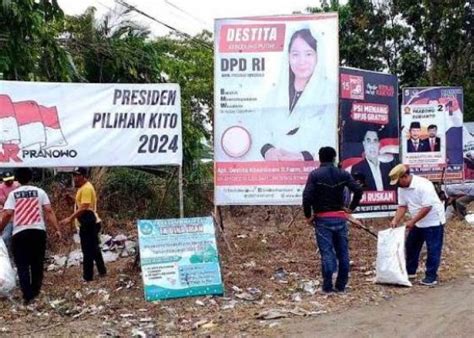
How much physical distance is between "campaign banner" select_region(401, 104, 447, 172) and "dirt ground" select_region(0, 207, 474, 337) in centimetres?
471

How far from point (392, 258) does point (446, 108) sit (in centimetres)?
787

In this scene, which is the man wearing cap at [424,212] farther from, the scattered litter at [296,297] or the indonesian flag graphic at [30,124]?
the indonesian flag graphic at [30,124]

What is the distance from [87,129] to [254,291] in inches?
117

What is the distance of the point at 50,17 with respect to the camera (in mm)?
12695

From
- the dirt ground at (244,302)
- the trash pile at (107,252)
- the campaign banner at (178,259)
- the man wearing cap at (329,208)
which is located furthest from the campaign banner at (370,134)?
the campaign banner at (178,259)

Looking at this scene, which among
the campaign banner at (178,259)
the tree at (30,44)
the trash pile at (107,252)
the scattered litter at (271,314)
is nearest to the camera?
the scattered litter at (271,314)

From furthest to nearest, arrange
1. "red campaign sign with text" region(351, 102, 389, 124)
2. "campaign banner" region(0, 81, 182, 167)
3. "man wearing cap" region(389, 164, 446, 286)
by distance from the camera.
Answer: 1. "red campaign sign with text" region(351, 102, 389, 124)
2. "man wearing cap" region(389, 164, 446, 286)
3. "campaign banner" region(0, 81, 182, 167)

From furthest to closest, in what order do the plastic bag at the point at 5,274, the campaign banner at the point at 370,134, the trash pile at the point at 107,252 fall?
the campaign banner at the point at 370,134 < the trash pile at the point at 107,252 < the plastic bag at the point at 5,274

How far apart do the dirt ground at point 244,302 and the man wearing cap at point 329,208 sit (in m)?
0.42

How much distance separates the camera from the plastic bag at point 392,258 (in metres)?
8.93

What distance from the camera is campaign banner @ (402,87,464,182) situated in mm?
15884

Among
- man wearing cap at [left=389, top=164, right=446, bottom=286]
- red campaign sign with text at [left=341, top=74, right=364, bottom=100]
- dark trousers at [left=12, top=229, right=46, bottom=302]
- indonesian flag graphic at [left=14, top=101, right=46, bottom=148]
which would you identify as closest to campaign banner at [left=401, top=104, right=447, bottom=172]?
red campaign sign with text at [left=341, top=74, right=364, bottom=100]

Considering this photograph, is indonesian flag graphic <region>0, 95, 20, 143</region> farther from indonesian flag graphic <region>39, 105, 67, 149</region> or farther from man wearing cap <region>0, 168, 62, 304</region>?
man wearing cap <region>0, 168, 62, 304</region>

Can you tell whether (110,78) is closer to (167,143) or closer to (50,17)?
(50,17)
